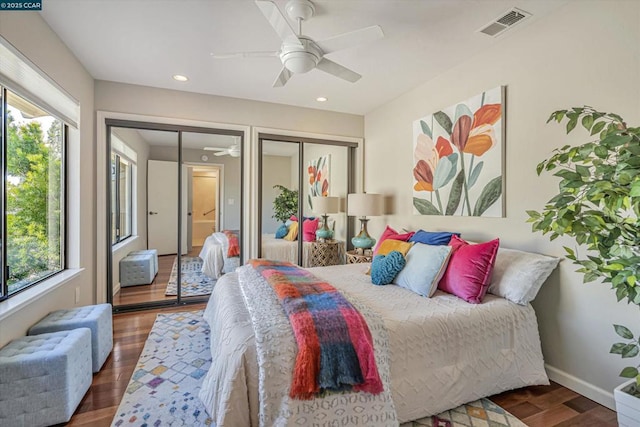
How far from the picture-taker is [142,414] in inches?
72.3

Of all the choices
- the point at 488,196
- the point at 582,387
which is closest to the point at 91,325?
the point at 488,196

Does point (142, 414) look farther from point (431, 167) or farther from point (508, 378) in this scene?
point (431, 167)

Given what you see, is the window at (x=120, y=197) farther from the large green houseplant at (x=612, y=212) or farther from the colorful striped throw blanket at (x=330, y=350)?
the large green houseplant at (x=612, y=212)

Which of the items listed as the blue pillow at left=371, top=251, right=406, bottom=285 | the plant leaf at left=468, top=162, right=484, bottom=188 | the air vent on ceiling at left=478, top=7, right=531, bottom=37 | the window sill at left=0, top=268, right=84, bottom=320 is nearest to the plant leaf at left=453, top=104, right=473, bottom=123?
the plant leaf at left=468, top=162, right=484, bottom=188

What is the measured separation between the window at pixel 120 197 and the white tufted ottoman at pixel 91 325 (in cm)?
136

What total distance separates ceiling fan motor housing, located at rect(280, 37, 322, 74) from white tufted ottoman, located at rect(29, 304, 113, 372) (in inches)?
92.7

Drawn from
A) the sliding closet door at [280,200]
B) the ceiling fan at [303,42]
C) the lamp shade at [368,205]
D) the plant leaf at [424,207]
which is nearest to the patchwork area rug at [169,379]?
the sliding closet door at [280,200]

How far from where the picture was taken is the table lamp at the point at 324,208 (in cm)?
431

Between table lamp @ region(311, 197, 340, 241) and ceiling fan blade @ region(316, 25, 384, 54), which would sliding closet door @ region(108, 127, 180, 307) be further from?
ceiling fan blade @ region(316, 25, 384, 54)

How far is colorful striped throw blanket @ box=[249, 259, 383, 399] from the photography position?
1.46 m

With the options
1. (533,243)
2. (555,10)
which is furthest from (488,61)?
(533,243)

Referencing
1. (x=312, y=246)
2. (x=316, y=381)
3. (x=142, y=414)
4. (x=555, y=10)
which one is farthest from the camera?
(x=312, y=246)

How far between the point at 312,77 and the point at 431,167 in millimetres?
1593

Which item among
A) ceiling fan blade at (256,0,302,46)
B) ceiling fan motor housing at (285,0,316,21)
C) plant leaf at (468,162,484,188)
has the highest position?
ceiling fan motor housing at (285,0,316,21)
